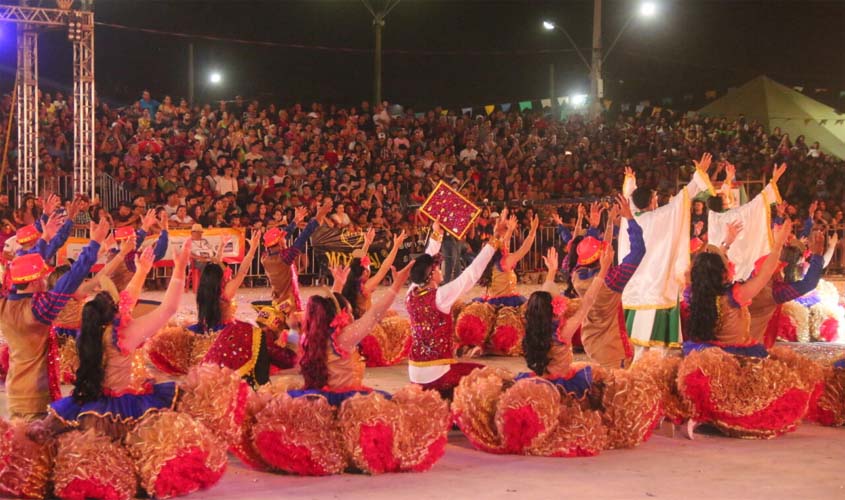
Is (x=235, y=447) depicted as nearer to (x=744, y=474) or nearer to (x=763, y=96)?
(x=744, y=474)

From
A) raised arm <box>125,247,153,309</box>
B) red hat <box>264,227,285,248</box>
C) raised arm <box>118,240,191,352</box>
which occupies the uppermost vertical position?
red hat <box>264,227,285,248</box>

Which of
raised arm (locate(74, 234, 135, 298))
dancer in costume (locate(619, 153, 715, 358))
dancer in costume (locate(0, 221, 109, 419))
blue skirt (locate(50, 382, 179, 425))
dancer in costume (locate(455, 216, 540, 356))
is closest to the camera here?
blue skirt (locate(50, 382, 179, 425))

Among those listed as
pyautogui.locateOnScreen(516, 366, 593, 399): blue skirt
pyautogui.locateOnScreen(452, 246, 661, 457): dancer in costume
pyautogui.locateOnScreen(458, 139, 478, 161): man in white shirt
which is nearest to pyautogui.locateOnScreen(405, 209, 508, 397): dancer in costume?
pyautogui.locateOnScreen(452, 246, 661, 457): dancer in costume

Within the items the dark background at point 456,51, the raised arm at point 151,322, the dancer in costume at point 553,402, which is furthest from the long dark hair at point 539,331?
the dark background at point 456,51

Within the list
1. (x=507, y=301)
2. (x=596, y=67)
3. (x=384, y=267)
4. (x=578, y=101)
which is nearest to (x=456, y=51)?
(x=578, y=101)

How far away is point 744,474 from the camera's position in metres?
6.40

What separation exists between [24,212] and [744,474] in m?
8.48

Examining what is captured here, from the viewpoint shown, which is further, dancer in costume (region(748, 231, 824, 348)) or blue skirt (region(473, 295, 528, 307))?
blue skirt (region(473, 295, 528, 307))

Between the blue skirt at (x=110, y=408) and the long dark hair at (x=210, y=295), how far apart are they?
2.67 meters

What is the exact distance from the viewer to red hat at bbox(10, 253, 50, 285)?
6121mm

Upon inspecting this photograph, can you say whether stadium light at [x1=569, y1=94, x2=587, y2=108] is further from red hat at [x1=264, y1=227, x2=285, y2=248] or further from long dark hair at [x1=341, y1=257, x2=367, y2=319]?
long dark hair at [x1=341, y1=257, x2=367, y2=319]

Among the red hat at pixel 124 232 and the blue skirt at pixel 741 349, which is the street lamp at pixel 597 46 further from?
the blue skirt at pixel 741 349

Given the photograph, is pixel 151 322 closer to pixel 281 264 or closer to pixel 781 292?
pixel 281 264

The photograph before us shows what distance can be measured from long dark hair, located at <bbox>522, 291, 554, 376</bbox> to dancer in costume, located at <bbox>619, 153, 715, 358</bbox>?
9.81 feet
